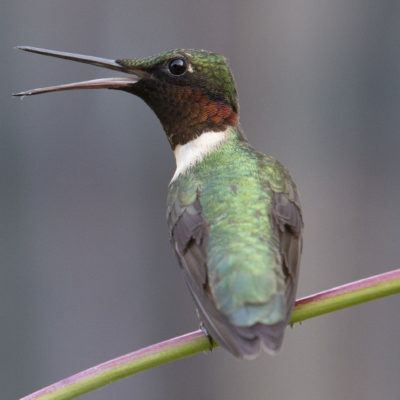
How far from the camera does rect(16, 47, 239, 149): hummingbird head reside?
2566 mm

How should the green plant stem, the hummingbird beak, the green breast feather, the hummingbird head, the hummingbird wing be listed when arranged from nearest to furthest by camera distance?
the green plant stem < the hummingbird wing < the green breast feather < the hummingbird beak < the hummingbird head

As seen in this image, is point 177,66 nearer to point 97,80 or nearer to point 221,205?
point 97,80

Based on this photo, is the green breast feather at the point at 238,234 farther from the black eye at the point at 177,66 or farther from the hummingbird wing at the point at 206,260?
the black eye at the point at 177,66

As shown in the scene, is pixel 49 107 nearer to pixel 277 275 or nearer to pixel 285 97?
pixel 285 97

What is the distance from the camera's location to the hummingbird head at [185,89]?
8.42 ft

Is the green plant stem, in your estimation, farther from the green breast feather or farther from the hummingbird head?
the hummingbird head

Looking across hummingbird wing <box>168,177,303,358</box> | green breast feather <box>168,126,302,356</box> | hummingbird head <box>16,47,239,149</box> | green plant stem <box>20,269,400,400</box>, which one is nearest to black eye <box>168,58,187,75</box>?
hummingbird head <box>16,47,239,149</box>

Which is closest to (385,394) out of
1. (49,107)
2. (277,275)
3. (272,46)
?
(272,46)

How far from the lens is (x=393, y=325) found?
17.4 ft

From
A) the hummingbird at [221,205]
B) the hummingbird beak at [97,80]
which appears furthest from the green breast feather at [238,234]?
the hummingbird beak at [97,80]

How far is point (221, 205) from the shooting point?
2.19m

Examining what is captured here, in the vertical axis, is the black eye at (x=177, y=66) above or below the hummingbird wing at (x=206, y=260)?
above

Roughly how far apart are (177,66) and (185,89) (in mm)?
79

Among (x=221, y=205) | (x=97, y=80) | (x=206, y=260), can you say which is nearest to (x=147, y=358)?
(x=206, y=260)
